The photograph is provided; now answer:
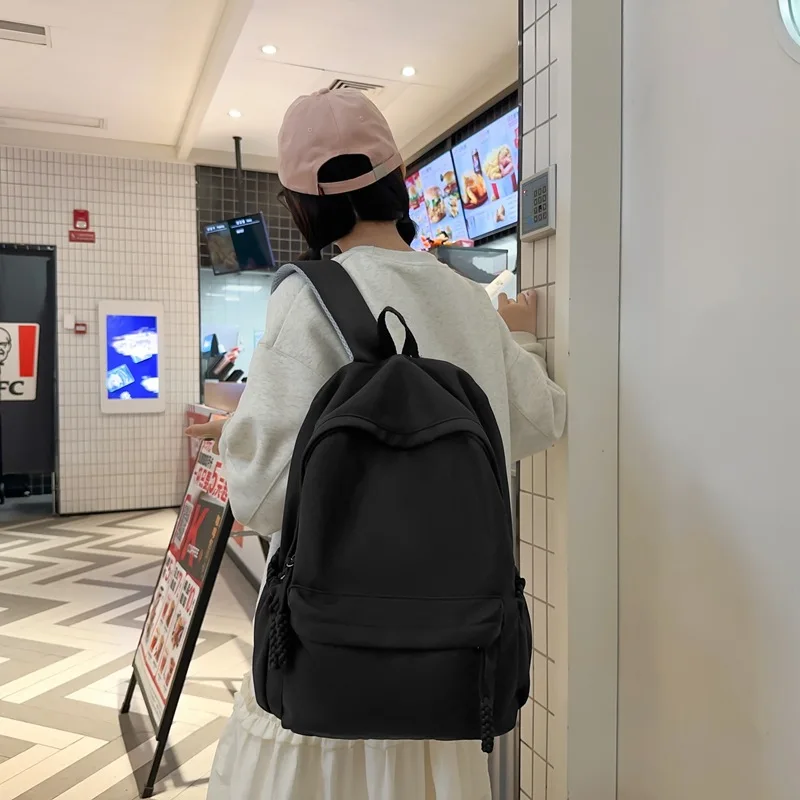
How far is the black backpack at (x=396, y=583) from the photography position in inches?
32.3

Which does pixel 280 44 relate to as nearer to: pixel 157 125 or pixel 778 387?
pixel 157 125

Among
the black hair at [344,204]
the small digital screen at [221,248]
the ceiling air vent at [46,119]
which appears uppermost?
the ceiling air vent at [46,119]

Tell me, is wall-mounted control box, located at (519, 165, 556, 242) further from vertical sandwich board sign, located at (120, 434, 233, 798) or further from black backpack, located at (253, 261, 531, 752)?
vertical sandwich board sign, located at (120, 434, 233, 798)

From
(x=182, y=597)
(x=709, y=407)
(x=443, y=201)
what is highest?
(x=443, y=201)

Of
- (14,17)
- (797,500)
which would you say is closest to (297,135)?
(797,500)

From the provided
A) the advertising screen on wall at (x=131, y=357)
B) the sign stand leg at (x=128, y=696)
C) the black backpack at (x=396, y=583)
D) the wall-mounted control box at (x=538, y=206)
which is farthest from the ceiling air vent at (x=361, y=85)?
the black backpack at (x=396, y=583)

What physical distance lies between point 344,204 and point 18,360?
5.77 metres

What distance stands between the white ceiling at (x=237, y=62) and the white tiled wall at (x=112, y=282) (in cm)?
37

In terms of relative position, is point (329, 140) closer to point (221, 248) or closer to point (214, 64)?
point (214, 64)

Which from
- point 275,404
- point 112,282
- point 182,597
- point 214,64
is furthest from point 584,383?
point 112,282

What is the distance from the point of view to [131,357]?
6129 mm

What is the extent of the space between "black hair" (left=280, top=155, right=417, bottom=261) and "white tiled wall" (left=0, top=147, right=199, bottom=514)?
5482 millimetres

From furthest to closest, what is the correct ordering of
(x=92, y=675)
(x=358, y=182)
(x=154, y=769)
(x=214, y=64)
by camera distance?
(x=214, y=64) < (x=92, y=675) < (x=154, y=769) < (x=358, y=182)

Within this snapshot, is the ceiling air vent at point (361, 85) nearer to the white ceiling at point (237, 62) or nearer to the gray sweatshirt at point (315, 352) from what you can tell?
the white ceiling at point (237, 62)
